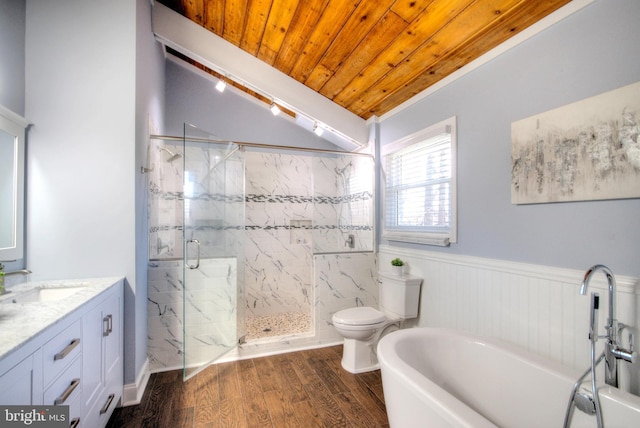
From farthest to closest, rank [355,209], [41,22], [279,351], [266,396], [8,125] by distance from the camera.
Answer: [355,209] < [279,351] < [266,396] < [41,22] < [8,125]

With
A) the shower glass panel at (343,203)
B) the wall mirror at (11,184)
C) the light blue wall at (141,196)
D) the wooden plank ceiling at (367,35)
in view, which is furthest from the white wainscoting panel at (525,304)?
the wall mirror at (11,184)

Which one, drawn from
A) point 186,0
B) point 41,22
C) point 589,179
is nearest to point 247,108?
point 186,0

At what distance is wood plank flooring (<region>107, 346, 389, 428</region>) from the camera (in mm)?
1834

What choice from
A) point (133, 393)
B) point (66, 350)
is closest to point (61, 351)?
point (66, 350)

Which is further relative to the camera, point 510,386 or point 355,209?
point 355,209

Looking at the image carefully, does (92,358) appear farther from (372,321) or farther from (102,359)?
(372,321)

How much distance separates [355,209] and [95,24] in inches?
107

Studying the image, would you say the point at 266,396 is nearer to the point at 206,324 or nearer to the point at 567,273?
the point at 206,324

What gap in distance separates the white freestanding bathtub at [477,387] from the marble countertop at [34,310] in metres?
1.44

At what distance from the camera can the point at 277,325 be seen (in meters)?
3.47

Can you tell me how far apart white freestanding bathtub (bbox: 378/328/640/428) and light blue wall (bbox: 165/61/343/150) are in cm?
307

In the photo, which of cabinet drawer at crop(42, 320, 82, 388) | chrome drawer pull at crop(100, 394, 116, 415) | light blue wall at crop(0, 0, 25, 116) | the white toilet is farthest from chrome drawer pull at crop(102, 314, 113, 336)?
the white toilet

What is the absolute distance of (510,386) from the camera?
1.50 m

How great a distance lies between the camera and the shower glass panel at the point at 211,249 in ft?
7.34
